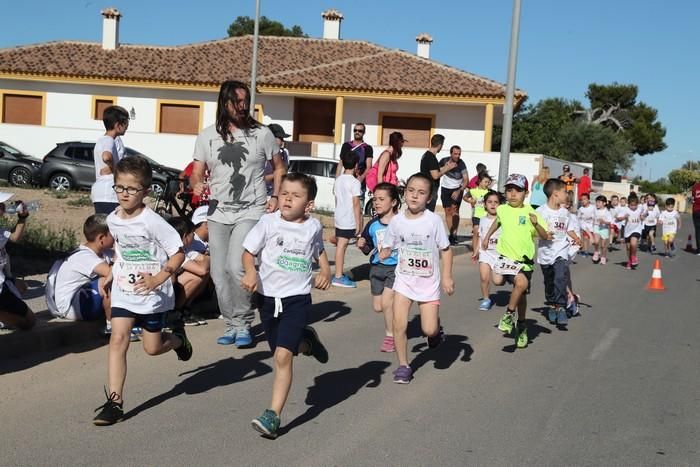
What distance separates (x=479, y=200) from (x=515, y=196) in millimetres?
6665

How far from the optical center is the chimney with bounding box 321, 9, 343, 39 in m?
43.2

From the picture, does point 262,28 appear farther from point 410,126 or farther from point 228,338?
point 228,338

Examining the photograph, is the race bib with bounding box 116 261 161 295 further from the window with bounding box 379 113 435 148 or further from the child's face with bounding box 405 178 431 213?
the window with bounding box 379 113 435 148

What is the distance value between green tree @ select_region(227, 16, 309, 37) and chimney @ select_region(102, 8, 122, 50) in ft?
93.3

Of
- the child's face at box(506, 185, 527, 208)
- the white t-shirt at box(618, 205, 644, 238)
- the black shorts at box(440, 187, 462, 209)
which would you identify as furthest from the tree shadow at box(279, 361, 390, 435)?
the white t-shirt at box(618, 205, 644, 238)

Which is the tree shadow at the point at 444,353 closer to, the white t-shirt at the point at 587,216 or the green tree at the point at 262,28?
the white t-shirt at the point at 587,216

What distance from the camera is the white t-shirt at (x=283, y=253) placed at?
554cm

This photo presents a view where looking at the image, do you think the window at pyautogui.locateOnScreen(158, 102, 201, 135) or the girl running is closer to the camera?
the girl running

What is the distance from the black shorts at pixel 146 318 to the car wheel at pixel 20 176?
838 inches

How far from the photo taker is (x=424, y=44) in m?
41.6

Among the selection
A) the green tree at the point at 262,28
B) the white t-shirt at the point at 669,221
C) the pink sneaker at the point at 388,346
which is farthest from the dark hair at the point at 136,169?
the green tree at the point at 262,28

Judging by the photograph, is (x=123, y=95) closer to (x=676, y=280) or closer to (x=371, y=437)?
(x=676, y=280)

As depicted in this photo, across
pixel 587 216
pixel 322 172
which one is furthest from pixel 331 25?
pixel 587 216

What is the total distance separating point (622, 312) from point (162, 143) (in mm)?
26469
